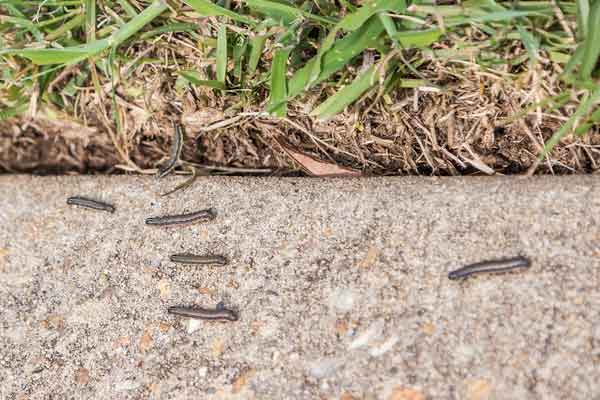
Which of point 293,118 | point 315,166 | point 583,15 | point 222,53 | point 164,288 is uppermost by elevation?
point 583,15

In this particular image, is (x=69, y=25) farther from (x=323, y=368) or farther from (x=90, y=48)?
(x=323, y=368)

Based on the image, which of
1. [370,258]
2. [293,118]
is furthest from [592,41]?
[293,118]

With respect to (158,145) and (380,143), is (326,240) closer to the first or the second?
(380,143)

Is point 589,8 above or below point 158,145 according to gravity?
above

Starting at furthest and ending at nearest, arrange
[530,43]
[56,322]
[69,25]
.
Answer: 1. [69,25]
2. [56,322]
3. [530,43]

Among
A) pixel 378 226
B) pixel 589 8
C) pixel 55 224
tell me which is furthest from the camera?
pixel 55 224

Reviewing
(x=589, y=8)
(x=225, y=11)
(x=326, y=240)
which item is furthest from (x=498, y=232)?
(x=225, y=11)

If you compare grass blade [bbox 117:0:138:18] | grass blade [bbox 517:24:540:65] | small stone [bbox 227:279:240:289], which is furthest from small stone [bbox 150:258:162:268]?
grass blade [bbox 517:24:540:65]
